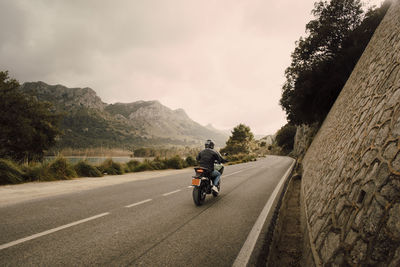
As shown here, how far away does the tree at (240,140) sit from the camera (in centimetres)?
5719

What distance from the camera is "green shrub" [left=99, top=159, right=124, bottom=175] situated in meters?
13.7

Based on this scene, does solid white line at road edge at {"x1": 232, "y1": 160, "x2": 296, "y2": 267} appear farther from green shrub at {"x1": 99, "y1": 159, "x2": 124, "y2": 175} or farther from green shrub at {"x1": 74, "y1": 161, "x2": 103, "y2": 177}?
green shrub at {"x1": 99, "y1": 159, "x2": 124, "y2": 175}

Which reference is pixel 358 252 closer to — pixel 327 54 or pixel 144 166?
pixel 144 166

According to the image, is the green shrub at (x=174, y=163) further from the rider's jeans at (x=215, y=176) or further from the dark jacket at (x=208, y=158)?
the dark jacket at (x=208, y=158)

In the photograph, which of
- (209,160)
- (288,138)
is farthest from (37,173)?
(288,138)

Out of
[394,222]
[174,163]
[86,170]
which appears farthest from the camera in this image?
[174,163]

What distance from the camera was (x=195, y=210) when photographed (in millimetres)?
5523

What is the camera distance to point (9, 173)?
8.90 m

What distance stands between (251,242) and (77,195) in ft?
20.9

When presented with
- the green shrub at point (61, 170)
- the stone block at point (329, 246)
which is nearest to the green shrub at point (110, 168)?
the green shrub at point (61, 170)

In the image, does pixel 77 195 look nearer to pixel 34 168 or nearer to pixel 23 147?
pixel 34 168

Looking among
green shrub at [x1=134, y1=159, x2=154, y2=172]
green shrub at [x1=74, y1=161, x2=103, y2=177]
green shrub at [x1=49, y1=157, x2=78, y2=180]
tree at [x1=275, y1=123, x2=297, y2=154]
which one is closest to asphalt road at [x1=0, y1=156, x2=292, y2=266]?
green shrub at [x1=49, y1=157, x2=78, y2=180]

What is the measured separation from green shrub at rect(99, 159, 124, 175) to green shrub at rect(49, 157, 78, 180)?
91.9 inches

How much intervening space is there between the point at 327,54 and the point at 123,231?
909 inches
